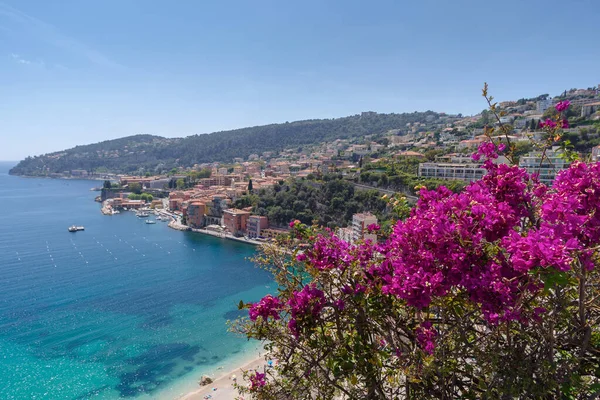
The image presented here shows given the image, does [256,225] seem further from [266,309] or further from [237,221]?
[266,309]

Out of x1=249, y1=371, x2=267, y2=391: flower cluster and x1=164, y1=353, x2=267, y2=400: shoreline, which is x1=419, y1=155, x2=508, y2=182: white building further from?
x1=249, y1=371, x2=267, y2=391: flower cluster

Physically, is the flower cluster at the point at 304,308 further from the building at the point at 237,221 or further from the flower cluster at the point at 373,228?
the building at the point at 237,221

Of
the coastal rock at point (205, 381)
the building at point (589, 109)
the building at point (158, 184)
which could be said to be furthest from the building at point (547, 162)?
the building at point (158, 184)

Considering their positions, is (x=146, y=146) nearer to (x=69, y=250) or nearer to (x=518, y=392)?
(x=69, y=250)

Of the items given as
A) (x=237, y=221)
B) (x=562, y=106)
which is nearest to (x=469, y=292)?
(x=562, y=106)

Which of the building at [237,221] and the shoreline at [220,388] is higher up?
the building at [237,221]

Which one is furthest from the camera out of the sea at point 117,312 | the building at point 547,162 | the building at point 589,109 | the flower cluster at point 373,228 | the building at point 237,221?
the building at point 589,109
